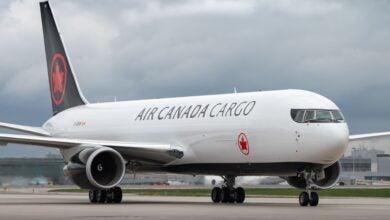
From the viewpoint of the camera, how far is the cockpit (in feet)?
113

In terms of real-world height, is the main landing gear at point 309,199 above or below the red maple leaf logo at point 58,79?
below

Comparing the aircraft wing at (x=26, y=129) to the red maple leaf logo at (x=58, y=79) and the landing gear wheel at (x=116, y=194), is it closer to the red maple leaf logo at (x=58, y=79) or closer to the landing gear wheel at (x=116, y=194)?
the red maple leaf logo at (x=58, y=79)

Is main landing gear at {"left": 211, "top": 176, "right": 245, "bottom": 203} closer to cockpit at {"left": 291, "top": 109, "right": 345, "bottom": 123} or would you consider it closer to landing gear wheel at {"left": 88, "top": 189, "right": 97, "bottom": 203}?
landing gear wheel at {"left": 88, "top": 189, "right": 97, "bottom": 203}

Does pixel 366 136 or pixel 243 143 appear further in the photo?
pixel 366 136

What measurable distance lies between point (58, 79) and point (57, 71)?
40cm

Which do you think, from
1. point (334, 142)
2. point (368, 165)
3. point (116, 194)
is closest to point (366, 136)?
point (334, 142)

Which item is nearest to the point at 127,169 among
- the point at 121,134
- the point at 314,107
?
the point at 121,134

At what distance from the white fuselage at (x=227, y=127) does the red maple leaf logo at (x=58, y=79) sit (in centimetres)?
388

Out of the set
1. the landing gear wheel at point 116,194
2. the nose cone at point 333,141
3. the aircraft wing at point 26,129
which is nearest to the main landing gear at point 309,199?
the nose cone at point 333,141

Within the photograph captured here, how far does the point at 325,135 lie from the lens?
3400 cm

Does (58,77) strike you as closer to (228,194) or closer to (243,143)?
(228,194)

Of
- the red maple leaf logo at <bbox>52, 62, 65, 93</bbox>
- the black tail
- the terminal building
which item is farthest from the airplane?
the terminal building

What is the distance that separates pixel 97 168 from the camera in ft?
125

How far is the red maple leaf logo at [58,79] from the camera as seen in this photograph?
4904 cm
